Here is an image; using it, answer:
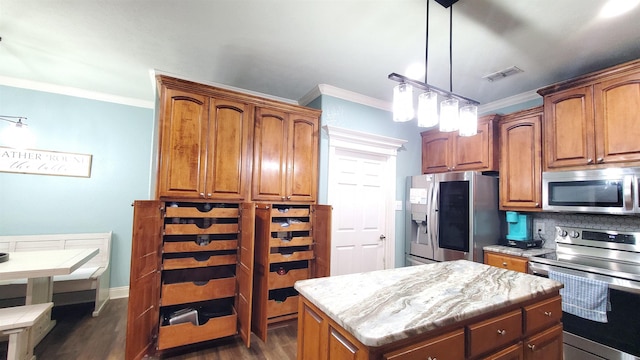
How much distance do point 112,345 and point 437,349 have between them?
2.74 meters

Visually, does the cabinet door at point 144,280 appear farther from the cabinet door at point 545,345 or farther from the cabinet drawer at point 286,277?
the cabinet door at point 545,345

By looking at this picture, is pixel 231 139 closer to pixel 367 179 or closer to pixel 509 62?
pixel 367 179

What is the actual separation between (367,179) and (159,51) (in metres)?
2.53

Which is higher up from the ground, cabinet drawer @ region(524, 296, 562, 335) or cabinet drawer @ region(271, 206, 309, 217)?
cabinet drawer @ region(271, 206, 309, 217)

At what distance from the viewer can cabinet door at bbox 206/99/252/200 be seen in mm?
2520

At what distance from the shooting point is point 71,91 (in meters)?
3.24

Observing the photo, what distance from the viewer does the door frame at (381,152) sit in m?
3.06

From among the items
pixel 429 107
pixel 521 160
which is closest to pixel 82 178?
pixel 429 107

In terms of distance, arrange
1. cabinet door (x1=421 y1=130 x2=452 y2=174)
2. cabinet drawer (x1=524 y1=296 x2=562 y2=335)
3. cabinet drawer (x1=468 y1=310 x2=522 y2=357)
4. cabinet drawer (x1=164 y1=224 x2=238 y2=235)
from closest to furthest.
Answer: cabinet drawer (x1=468 y1=310 x2=522 y2=357) < cabinet drawer (x1=524 y1=296 x2=562 y2=335) < cabinet drawer (x1=164 y1=224 x2=238 y2=235) < cabinet door (x1=421 y1=130 x2=452 y2=174)

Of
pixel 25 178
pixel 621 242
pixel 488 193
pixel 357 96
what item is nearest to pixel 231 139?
pixel 357 96

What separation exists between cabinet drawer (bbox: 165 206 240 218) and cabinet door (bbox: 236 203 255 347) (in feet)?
0.33

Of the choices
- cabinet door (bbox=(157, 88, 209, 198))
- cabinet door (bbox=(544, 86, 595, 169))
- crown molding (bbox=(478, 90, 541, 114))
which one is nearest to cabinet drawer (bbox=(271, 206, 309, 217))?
cabinet door (bbox=(157, 88, 209, 198))

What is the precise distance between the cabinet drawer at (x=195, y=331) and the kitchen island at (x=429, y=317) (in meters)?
1.34

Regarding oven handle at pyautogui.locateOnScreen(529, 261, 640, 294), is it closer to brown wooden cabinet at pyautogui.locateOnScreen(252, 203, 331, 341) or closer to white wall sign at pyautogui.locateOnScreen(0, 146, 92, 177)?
brown wooden cabinet at pyautogui.locateOnScreen(252, 203, 331, 341)
